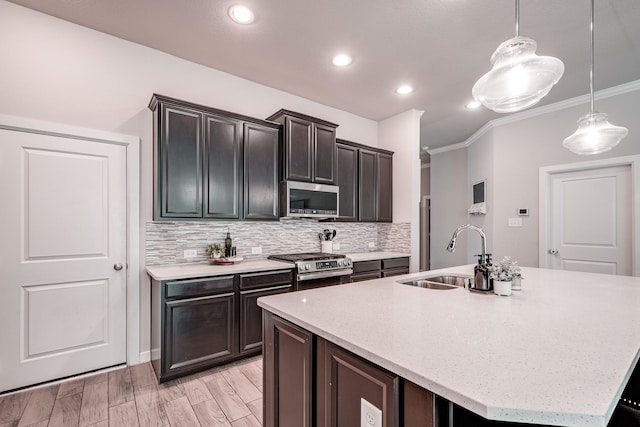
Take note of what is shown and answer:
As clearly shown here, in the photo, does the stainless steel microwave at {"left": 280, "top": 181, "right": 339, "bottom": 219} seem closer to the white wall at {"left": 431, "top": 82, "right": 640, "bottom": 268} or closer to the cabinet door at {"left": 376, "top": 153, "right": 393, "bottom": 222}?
the cabinet door at {"left": 376, "top": 153, "right": 393, "bottom": 222}

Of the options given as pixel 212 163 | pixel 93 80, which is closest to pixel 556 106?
pixel 212 163

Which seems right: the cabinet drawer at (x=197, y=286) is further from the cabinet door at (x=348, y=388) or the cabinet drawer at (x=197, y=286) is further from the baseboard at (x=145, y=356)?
the cabinet door at (x=348, y=388)

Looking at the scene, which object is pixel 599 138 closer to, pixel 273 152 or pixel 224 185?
pixel 273 152

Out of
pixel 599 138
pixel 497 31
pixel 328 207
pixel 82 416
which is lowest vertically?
pixel 82 416

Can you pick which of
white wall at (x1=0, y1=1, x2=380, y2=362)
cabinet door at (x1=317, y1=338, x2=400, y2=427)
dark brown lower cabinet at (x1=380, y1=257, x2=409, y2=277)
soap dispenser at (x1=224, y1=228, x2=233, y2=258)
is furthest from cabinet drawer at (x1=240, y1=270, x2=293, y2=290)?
cabinet door at (x1=317, y1=338, x2=400, y2=427)

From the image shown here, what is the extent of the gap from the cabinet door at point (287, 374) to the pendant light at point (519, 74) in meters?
1.56

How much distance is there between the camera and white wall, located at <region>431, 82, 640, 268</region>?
358 centimetres

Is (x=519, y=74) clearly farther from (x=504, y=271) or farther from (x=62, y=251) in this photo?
(x=62, y=251)

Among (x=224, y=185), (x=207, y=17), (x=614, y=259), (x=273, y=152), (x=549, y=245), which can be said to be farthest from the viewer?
(x=549, y=245)

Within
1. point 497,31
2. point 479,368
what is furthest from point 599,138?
point 479,368

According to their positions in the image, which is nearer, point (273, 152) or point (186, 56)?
point (186, 56)

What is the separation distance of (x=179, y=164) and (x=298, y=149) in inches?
51.2

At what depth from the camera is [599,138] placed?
2.16 metres

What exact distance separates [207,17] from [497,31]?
244 cm
